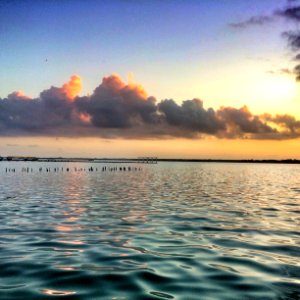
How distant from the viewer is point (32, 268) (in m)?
12.5

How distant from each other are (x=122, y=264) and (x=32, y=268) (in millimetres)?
3096

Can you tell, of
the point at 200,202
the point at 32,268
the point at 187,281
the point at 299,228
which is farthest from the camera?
the point at 200,202

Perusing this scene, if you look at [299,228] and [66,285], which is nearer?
[66,285]

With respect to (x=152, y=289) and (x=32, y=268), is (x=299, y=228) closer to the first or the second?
(x=152, y=289)

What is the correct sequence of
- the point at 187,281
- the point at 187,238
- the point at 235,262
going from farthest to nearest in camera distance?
the point at 187,238
the point at 235,262
the point at 187,281

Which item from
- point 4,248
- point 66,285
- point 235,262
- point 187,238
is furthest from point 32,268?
point 187,238

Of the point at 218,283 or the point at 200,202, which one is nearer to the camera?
the point at 218,283

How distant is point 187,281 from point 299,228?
13.3m

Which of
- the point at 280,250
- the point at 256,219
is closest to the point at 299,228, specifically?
the point at 256,219

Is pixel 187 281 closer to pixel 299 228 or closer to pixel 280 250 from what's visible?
pixel 280 250

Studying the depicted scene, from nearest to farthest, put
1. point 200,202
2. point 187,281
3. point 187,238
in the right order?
point 187,281 → point 187,238 → point 200,202

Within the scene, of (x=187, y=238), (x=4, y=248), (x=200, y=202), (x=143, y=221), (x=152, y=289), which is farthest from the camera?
(x=200, y=202)

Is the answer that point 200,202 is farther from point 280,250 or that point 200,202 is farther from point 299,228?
point 280,250

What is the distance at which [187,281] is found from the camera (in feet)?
36.4
